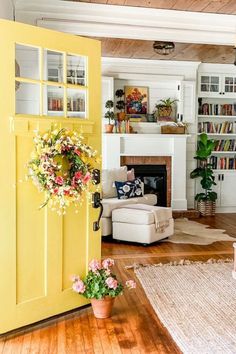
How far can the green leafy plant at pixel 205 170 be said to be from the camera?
8.10 meters

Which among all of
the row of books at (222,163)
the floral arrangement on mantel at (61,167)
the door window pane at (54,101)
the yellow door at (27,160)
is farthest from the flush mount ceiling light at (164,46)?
the row of books at (222,163)

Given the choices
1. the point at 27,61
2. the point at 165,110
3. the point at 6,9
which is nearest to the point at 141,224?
the point at 27,61

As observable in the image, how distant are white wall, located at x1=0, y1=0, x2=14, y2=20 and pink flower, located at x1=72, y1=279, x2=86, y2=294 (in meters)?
2.38

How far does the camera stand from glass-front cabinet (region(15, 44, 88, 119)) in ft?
10.1

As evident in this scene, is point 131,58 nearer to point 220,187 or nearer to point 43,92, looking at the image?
point 220,187

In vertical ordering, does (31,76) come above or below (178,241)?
above

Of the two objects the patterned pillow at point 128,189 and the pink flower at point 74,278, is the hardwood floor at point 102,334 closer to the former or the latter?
the pink flower at point 74,278

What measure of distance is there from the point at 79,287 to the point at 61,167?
36.7 inches

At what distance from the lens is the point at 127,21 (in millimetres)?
4617

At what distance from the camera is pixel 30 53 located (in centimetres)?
313

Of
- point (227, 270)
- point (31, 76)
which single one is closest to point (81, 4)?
point (31, 76)

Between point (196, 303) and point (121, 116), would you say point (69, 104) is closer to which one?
point (196, 303)

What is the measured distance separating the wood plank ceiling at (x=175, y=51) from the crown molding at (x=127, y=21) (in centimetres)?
158

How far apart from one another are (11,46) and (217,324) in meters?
2.50
